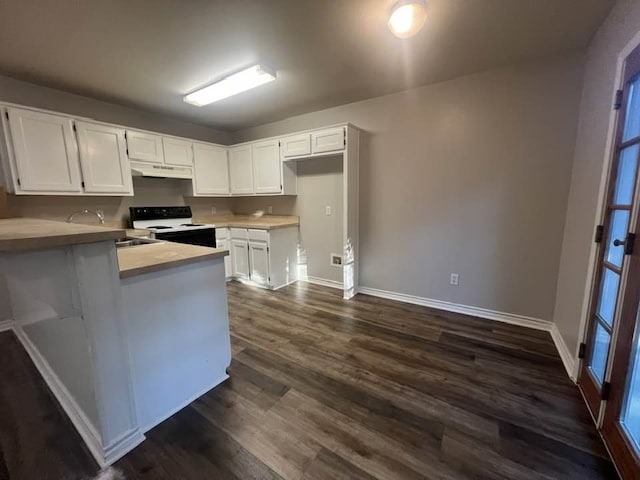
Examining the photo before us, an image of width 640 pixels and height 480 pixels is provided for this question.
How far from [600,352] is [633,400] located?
0.40m

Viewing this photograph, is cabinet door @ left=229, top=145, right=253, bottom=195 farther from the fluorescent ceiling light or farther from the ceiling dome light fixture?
the ceiling dome light fixture

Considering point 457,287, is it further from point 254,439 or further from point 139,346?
point 139,346

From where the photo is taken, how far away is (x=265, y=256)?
3.55 m

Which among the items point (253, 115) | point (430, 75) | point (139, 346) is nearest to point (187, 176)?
point (253, 115)

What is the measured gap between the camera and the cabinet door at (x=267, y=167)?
11.7 ft

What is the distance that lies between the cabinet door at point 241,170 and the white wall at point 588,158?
3.62 m

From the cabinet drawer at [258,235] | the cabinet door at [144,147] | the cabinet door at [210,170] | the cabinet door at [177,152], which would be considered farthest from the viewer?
the cabinet door at [210,170]

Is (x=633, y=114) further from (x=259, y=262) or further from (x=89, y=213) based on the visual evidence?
(x=89, y=213)

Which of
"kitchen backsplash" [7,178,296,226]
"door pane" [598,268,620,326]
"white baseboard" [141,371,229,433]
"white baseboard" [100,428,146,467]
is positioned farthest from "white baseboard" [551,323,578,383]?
"kitchen backsplash" [7,178,296,226]

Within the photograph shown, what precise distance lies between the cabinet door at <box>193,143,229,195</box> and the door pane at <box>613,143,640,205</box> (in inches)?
166

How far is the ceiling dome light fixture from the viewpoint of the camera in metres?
1.51

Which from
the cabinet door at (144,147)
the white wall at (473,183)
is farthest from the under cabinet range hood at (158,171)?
the white wall at (473,183)

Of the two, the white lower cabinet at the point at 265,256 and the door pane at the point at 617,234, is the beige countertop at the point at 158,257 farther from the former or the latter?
the door pane at the point at 617,234

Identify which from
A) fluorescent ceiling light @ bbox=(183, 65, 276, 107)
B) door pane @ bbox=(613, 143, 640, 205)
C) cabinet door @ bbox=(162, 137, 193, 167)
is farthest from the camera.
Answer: cabinet door @ bbox=(162, 137, 193, 167)
